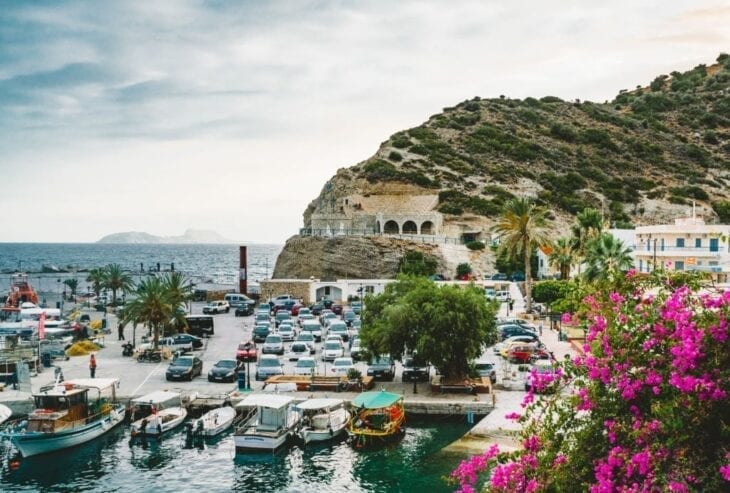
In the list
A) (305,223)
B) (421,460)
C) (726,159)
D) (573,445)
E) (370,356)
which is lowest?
(421,460)

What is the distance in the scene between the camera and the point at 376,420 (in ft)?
106

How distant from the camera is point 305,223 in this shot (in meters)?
126

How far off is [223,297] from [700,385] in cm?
7714

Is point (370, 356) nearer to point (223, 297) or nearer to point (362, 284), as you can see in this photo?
point (362, 284)

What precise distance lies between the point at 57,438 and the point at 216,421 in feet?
22.2

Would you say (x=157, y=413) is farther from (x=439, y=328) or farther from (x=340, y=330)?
(x=340, y=330)

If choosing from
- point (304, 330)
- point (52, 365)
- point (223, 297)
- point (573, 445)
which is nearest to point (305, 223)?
point (223, 297)

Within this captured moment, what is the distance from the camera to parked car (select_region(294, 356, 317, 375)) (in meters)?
41.2

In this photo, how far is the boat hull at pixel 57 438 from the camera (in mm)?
30562

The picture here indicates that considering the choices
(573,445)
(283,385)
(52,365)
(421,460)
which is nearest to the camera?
(573,445)

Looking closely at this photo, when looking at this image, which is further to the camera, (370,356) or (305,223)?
(305,223)

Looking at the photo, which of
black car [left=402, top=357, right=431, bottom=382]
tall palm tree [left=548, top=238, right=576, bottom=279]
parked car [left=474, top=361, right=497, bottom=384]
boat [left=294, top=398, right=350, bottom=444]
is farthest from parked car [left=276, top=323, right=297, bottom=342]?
tall palm tree [left=548, top=238, right=576, bottom=279]

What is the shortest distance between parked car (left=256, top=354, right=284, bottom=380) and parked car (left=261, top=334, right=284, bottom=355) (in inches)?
252

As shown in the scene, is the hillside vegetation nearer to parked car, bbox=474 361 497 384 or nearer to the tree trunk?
the tree trunk
